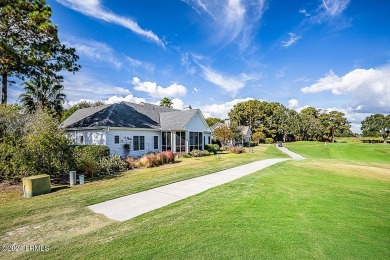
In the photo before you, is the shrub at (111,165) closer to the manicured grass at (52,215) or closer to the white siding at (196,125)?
the manicured grass at (52,215)

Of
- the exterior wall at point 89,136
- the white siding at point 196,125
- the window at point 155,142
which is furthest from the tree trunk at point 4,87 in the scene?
the white siding at point 196,125

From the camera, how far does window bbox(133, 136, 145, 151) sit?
2109 centimetres

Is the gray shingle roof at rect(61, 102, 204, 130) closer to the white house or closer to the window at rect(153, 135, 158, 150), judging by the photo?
the white house

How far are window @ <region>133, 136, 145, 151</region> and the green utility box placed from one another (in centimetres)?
1228

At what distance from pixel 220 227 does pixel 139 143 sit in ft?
58.5

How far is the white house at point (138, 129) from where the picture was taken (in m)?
19.6

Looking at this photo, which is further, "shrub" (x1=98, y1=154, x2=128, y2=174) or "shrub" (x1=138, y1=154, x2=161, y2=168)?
"shrub" (x1=138, y1=154, x2=161, y2=168)

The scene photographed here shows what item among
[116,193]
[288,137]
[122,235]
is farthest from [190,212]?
[288,137]

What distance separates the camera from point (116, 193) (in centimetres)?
799

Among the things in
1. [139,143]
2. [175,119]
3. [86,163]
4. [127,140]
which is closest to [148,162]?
[86,163]

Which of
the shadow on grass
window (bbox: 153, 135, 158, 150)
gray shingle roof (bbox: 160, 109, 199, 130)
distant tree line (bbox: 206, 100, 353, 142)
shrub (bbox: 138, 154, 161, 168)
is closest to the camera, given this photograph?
the shadow on grass

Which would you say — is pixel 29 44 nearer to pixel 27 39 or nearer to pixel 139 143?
pixel 27 39

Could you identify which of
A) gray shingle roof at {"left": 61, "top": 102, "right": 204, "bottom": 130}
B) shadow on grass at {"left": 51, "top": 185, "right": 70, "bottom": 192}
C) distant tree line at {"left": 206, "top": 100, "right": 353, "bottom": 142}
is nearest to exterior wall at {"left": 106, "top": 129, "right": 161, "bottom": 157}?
gray shingle roof at {"left": 61, "top": 102, "right": 204, "bottom": 130}

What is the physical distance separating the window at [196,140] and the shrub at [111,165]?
38.7ft
